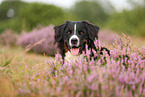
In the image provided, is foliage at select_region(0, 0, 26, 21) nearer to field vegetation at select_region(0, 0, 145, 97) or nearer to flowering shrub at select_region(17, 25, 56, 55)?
field vegetation at select_region(0, 0, 145, 97)

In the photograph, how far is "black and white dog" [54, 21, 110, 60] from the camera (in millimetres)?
3719

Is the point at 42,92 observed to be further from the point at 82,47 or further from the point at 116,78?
the point at 82,47

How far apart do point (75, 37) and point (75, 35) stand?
0.12 metres

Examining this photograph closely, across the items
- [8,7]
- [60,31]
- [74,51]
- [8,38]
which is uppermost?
[8,7]

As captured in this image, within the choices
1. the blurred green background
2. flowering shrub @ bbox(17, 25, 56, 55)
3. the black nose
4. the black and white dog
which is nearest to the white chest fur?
the black and white dog

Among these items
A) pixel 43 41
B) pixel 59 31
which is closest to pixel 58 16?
pixel 43 41

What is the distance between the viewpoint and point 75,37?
142 inches

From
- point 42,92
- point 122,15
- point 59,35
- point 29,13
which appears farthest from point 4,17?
point 42,92

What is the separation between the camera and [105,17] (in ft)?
142

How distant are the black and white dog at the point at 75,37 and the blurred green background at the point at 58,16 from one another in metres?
1.08

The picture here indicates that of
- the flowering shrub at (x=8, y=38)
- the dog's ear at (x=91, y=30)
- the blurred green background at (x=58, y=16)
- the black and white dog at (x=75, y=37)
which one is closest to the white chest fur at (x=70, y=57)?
the black and white dog at (x=75, y=37)

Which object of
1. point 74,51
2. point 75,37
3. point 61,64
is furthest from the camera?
point 74,51

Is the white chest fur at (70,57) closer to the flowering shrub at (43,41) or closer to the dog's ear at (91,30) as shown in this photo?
the dog's ear at (91,30)

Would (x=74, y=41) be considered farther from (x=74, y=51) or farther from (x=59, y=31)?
(x=59, y=31)
